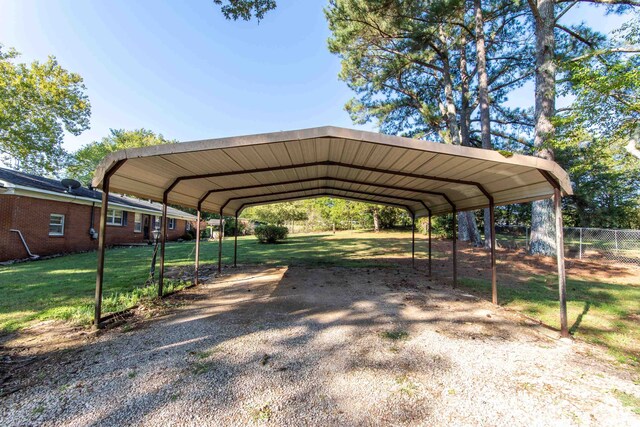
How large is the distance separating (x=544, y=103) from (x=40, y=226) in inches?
810

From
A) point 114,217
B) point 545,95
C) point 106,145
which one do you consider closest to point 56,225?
point 114,217

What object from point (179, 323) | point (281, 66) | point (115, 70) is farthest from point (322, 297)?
point (115, 70)

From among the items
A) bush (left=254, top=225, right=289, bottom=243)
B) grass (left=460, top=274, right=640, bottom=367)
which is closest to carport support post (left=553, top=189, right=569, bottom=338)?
grass (left=460, top=274, right=640, bottom=367)

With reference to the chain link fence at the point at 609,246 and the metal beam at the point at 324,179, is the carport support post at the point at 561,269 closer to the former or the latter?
the metal beam at the point at 324,179

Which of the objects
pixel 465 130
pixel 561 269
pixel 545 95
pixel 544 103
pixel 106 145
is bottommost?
pixel 561 269

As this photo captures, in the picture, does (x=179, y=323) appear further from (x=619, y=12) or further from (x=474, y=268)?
(x=619, y=12)

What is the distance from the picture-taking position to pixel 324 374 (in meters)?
2.67

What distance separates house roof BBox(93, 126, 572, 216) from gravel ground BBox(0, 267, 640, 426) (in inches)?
86.8

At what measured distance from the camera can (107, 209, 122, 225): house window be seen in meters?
15.7

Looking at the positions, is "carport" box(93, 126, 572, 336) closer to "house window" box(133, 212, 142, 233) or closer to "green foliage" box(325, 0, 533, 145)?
"green foliage" box(325, 0, 533, 145)

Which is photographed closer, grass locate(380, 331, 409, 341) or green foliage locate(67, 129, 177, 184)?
grass locate(380, 331, 409, 341)

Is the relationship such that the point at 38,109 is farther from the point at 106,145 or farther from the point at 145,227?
the point at 106,145

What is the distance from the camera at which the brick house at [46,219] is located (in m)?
10.2

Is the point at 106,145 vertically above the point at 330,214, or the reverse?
the point at 106,145
